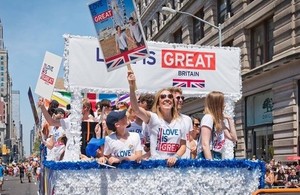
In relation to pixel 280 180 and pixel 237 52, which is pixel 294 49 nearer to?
pixel 280 180

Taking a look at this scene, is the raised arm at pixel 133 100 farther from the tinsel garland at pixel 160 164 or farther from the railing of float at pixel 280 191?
the railing of float at pixel 280 191

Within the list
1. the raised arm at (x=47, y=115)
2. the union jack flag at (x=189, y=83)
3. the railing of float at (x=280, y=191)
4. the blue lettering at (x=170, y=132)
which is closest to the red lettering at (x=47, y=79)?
the raised arm at (x=47, y=115)

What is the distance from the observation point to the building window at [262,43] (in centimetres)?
2579

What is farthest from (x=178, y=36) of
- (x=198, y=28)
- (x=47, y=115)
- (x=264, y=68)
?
(x=47, y=115)

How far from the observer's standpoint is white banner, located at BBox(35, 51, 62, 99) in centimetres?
949

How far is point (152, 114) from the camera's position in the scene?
5598 millimetres

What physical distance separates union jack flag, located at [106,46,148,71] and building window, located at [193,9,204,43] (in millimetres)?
29675

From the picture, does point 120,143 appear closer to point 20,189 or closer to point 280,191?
point 280,191

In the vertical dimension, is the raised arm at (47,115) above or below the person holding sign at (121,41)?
below

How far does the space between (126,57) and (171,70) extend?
9.65ft

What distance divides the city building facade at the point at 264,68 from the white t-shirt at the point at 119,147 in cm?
1792

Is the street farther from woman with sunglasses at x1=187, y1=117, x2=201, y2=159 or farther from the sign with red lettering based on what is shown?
the sign with red lettering

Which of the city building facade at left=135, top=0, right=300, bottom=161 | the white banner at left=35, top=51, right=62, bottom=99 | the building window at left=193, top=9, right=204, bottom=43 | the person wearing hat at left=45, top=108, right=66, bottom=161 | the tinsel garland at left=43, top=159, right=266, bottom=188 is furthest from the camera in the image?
the building window at left=193, top=9, right=204, bottom=43

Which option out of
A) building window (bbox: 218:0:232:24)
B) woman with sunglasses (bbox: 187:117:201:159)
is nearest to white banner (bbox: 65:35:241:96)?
woman with sunglasses (bbox: 187:117:201:159)
